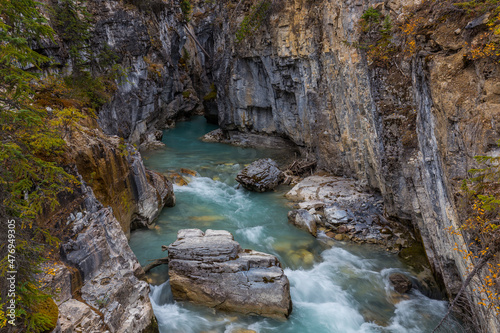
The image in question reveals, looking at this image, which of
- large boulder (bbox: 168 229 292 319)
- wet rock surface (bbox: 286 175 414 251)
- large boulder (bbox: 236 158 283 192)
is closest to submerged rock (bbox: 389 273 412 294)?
wet rock surface (bbox: 286 175 414 251)

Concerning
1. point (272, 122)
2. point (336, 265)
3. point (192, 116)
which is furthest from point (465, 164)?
point (192, 116)

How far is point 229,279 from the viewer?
808cm

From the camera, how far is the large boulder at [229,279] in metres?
7.91

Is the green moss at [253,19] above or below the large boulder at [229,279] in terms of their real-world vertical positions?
above

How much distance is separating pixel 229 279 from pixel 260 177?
27.4 ft

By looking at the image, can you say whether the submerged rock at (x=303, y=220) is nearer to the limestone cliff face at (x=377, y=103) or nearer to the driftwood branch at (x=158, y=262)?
the limestone cliff face at (x=377, y=103)

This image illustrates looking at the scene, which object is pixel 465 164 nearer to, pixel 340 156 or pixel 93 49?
pixel 340 156

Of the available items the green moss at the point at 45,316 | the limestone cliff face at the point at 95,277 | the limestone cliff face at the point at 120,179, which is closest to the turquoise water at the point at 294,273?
the limestone cliff face at the point at 120,179

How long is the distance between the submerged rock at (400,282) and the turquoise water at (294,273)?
7.3 inches

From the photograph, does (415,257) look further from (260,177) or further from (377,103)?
(260,177)

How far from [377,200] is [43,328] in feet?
39.4

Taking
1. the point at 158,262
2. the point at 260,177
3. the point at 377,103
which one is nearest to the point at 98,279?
the point at 158,262

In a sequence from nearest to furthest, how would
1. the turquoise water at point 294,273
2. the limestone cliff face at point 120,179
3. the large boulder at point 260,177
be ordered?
the turquoise water at point 294,273
the limestone cliff face at point 120,179
the large boulder at point 260,177

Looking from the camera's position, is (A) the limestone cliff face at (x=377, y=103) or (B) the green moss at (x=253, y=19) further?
(B) the green moss at (x=253, y=19)
